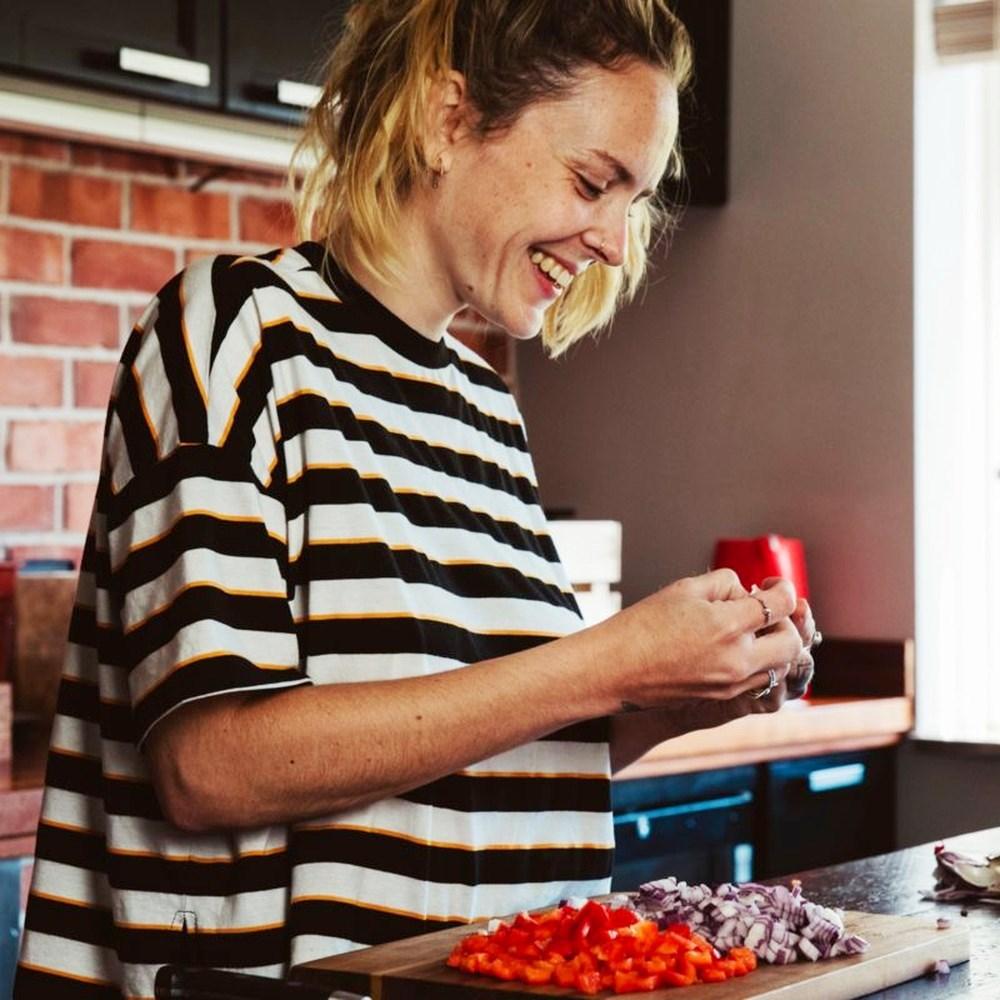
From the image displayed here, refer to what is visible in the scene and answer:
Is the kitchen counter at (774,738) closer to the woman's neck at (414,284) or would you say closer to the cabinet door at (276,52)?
the woman's neck at (414,284)

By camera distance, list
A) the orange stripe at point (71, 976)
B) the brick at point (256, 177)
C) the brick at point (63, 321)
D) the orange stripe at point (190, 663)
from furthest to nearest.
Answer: the brick at point (256, 177)
the brick at point (63, 321)
the orange stripe at point (71, 976)
the orange stripe at point (190, 663)

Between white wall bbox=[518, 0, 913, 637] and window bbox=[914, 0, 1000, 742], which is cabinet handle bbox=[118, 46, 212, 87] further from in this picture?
window bbox=[914, 0, 1000, 742]

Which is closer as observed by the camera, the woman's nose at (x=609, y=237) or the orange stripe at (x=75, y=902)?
the orange stripe at (x=75, y=902)

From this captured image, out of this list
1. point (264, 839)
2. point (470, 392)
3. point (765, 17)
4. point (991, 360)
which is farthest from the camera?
Result: point (765, 17)

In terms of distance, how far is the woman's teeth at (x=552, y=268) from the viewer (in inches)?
47.3

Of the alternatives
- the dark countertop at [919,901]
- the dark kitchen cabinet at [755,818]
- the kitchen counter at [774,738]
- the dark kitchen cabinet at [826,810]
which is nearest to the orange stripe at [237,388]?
the dark countertop at [919,901]

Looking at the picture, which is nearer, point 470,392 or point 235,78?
point 470,392

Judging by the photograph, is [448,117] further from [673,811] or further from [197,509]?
[673,811]

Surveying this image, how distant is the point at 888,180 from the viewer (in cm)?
270

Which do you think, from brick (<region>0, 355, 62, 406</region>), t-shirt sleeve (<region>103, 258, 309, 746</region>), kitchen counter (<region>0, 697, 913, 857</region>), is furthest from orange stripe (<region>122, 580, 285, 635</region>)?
brick (<region>0, 355, 62, 406</region>)

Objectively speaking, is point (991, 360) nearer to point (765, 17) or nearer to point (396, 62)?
point (765, 17)

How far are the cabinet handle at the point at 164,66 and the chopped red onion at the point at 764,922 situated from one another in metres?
1.46

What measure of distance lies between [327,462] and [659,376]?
199 cm

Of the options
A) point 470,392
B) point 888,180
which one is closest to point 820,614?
point 888,180
